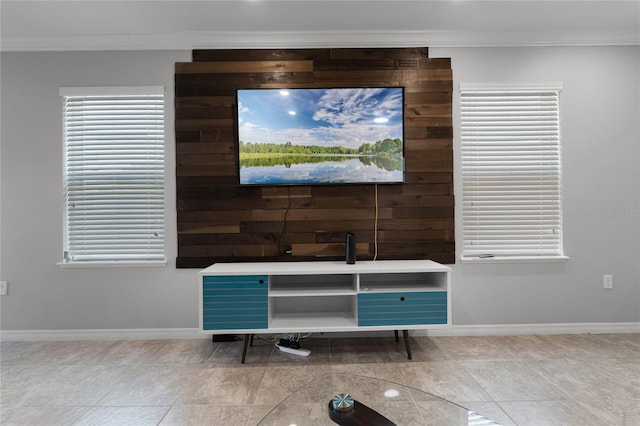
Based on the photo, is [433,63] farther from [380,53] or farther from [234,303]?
[234,303]

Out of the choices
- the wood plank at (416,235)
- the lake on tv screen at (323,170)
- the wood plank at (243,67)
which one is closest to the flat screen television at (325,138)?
the lake on tv screen at (323,170)

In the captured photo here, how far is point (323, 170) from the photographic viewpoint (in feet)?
9.50

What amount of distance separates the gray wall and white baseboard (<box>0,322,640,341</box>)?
46mm

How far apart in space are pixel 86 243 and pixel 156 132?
44.1 inches

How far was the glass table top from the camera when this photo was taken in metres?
1.25

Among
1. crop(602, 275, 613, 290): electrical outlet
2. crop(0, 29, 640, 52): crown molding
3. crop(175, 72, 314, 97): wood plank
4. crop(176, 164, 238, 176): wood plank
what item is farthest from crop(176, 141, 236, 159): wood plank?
crop(602, 275, 613, 290): electrical outlet

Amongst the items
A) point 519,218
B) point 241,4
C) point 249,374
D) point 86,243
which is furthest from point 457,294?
point 86,243

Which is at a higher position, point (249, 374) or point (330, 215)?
point (330, 215)

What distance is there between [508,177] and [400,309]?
153cm

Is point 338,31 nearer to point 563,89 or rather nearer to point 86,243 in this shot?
point 563,89

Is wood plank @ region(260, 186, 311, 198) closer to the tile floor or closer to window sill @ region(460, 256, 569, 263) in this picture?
the tile floor

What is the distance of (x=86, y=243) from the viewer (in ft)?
9.74

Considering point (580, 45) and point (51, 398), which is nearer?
point (51, 398)

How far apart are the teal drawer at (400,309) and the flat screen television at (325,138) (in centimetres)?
97
